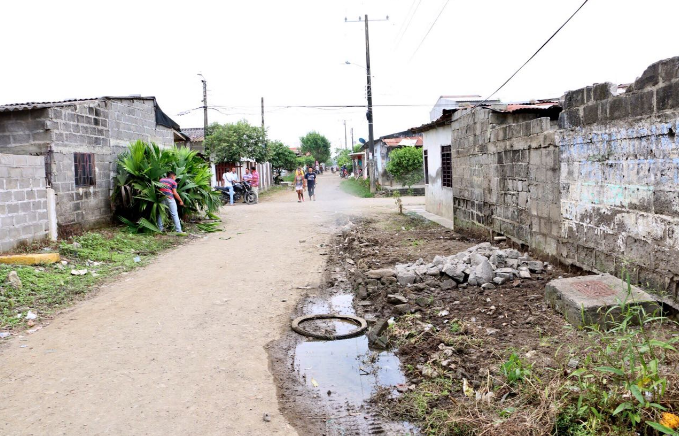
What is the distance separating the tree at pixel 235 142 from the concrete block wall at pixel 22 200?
822 inches

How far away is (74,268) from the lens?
8797 millimetres

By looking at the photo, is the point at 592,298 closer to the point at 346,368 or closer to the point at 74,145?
the point at 346,368

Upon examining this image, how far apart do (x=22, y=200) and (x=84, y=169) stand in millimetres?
3082

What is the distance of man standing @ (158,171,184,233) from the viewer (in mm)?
13375

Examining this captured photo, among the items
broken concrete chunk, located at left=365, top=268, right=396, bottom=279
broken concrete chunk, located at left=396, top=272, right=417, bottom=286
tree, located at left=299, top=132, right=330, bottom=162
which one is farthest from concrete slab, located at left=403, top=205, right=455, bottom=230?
tree, located at left=299, top=132, right=330, bottom=162

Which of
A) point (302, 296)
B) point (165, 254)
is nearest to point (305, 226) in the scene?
point (165, 254)

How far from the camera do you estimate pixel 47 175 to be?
11.0 meters

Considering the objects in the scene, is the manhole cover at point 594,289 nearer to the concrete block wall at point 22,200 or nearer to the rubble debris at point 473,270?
the rubble debris at point 473,270

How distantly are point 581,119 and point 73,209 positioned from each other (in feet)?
33.2

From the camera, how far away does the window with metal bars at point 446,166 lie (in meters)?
16.2

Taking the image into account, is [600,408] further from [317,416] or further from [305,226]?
[305,226]

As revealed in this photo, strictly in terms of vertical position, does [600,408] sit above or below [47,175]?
below

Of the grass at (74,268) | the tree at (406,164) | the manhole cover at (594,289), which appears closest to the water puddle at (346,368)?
the manhole cover at (594,289)

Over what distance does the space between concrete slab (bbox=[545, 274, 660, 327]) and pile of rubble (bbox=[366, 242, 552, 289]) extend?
1.17 metres
